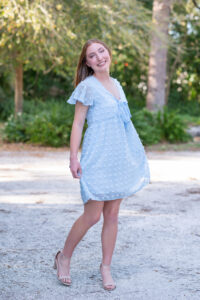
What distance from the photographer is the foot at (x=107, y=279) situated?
2934mm

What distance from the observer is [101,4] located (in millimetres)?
9938

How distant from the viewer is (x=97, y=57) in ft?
9.99

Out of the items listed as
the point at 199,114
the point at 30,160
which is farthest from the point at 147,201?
the point at 199,114

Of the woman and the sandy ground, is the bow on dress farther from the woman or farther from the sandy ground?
the sandy ground

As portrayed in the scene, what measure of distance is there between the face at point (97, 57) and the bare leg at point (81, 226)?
0.85 meters

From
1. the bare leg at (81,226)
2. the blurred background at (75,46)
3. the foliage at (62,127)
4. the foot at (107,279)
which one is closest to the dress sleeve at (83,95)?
the bare leg at (81,226)

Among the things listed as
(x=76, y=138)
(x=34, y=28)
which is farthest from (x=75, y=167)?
(x=34, y=28)

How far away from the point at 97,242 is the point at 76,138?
131 cm

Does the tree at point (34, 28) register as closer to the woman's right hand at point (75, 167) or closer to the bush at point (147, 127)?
the bush at point (147, 127)

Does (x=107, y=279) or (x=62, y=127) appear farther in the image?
(x=62, y=127)

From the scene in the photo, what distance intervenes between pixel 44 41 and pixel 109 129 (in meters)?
7.49

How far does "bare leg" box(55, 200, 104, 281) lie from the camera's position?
9.77 feet

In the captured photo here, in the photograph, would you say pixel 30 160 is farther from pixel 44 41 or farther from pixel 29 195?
pixel 29 195

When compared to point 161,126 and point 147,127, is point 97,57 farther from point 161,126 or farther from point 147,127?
Result: point 161,126
